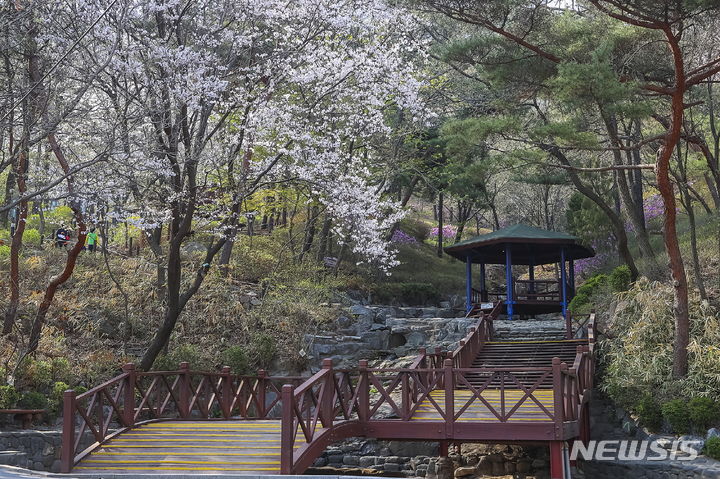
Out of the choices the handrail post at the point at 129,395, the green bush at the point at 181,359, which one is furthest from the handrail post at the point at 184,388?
the green bush at the point at 181,359

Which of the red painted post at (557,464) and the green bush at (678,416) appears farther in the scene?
the green bush at (678,416)

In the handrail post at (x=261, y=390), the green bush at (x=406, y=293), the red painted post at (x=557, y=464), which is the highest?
the green bush at (x=406, y=293)

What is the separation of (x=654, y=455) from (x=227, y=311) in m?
10.0

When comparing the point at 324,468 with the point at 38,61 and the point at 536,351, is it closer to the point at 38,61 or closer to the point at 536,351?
the point at 536,351

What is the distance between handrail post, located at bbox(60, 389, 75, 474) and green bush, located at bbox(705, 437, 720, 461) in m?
9.07

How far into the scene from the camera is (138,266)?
19172 mm

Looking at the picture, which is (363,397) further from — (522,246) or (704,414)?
(522,246)

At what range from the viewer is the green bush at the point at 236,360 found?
54.2 ft

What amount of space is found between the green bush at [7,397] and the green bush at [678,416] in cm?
1074

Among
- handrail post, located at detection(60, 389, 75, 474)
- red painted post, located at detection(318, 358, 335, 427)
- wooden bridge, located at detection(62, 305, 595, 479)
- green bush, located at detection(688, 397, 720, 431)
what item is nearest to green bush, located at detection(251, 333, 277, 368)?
wooden bridge, located at detection(62, 305, 595, 479)

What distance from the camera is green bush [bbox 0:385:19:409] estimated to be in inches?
490

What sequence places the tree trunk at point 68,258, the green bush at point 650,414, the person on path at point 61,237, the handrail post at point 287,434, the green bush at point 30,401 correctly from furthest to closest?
the person on path at point 61,237
the green bush at point 650,414
the green bush at point 30,401
the tree trunk at point 68,258
the handrail post at point 287,434

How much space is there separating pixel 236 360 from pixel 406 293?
1001 centimetres

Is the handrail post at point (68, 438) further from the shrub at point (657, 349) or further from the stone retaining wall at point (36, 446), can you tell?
the shrub at point (657, 349)
